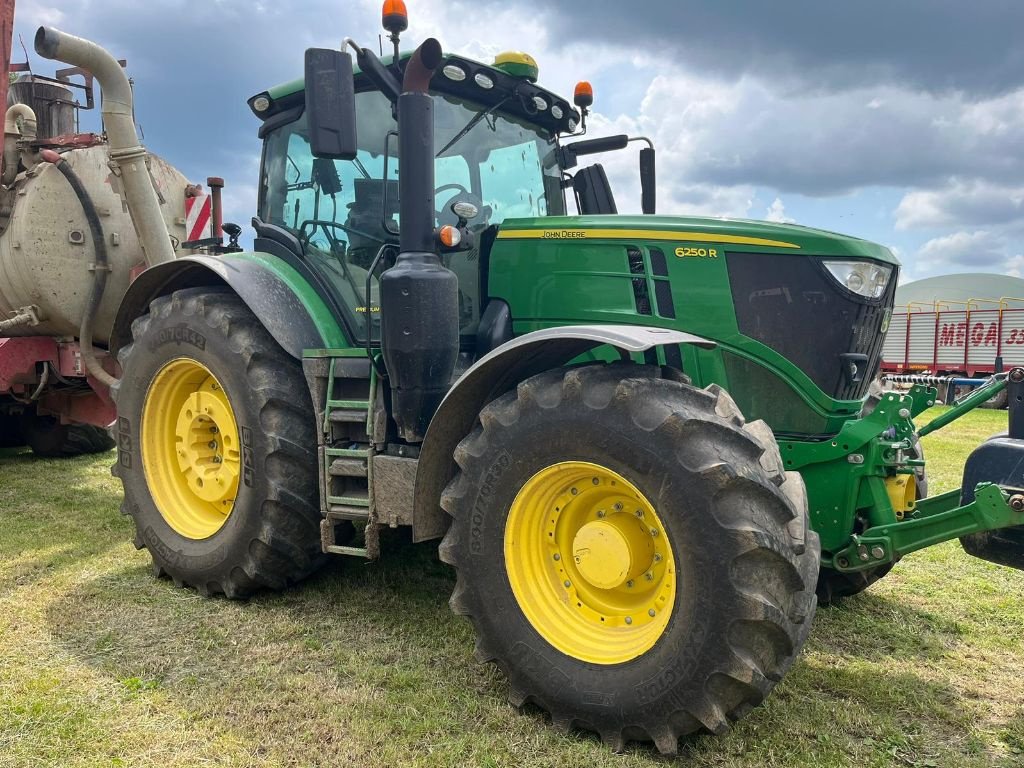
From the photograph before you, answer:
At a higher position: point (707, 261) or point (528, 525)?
point (707, 261)

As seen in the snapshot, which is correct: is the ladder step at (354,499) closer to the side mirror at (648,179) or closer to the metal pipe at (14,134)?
the side mirror at (648,179)

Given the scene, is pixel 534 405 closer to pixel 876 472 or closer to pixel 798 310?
pixel 798 310

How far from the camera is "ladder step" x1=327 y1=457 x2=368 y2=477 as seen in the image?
361 cm

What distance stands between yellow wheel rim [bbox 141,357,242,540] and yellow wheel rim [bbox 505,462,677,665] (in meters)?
1.89

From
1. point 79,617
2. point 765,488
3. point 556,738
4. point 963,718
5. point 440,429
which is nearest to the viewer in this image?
point 765,488

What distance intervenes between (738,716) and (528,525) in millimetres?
934

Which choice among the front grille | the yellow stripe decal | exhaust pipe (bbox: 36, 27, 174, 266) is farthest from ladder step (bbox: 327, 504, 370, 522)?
exhaust pipe (bbox: 36, 27, 174, 266)

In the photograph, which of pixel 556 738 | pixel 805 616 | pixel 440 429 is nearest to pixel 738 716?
pixel 805 616

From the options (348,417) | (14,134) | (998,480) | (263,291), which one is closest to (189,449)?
(263,291)

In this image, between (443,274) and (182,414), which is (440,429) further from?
(182,414)

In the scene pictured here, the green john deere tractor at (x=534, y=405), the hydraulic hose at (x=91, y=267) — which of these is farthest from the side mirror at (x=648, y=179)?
the hydraulic hose at (x=91, y=267)

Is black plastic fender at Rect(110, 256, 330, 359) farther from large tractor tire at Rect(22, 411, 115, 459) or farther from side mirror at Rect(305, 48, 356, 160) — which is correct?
large tractor tire at Rect(22, 411, 115, 459)

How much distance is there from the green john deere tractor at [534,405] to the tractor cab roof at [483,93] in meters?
0.02

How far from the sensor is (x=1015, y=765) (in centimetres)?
Result: 265
